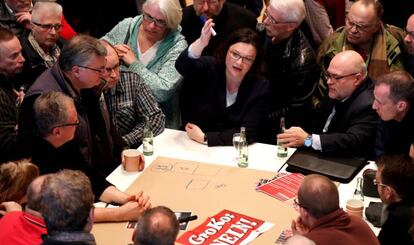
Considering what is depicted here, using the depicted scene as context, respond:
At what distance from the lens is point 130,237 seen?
3588 millimetres

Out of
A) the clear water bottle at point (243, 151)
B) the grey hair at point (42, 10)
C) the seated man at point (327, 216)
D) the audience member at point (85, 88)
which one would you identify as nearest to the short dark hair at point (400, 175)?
the seated man at point (327, 216)

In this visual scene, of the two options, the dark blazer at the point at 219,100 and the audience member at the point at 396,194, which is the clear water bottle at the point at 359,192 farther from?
the dark blazer at the point at 219,100

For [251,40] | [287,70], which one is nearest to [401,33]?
[287,70]

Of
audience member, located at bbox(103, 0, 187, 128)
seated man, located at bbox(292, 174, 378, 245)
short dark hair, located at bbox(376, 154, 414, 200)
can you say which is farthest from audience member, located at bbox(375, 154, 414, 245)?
audience member, located at bbox(103, 0, 187, 128)

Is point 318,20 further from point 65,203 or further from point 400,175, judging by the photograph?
point 65,203

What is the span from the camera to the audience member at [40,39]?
5098 mm

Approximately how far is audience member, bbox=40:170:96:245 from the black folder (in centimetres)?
166

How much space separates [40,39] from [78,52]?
1.14 metres

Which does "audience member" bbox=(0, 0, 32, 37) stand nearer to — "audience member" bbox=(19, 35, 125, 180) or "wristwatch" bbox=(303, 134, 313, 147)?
"audience member" bbox=(19, 35, 125, 180)

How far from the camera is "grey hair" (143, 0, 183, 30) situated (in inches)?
201

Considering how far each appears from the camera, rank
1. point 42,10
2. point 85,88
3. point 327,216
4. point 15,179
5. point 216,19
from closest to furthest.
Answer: point 327,216 → point 15,179 → point 85,88 → point 42,10 → point 216,19

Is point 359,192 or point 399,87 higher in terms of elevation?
point 399,87

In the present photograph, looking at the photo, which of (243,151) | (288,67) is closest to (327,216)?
(243,151)

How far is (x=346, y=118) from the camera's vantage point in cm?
464
